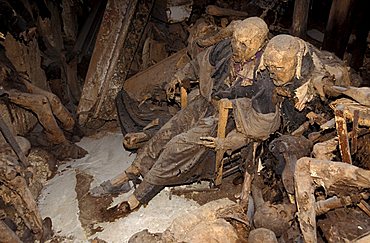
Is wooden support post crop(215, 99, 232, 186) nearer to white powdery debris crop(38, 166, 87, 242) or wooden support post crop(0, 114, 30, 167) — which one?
white powdery debris crop(38, 166, 87, 242)

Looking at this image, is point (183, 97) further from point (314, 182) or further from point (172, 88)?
point (314, 182)

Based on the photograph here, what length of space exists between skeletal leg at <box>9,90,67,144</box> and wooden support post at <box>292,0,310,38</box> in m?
3.79

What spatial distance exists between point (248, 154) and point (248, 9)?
3.52 meters

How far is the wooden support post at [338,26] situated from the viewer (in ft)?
17.6

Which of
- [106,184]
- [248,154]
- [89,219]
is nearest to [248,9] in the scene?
[248,154]

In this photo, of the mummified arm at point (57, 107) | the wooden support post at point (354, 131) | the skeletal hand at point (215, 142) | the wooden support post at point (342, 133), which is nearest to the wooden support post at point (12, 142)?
the mummified arm at point (57, 107)

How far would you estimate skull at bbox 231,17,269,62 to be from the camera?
390 centimetres

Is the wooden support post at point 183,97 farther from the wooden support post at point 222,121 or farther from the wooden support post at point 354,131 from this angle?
the wooden support post at point 354,131

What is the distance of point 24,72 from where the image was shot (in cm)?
569

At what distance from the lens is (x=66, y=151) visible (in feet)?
18.0

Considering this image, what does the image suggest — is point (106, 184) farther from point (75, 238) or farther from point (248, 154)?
point (248, 154)

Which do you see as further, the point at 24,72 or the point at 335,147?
the point at 24,72

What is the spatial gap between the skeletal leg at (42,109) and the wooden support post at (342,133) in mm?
3843

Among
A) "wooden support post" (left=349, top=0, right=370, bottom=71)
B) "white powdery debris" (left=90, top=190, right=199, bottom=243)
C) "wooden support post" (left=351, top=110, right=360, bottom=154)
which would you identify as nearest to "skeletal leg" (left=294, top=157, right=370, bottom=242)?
"wooden support post" (left=351, top=110, right=360, bottom=154)
